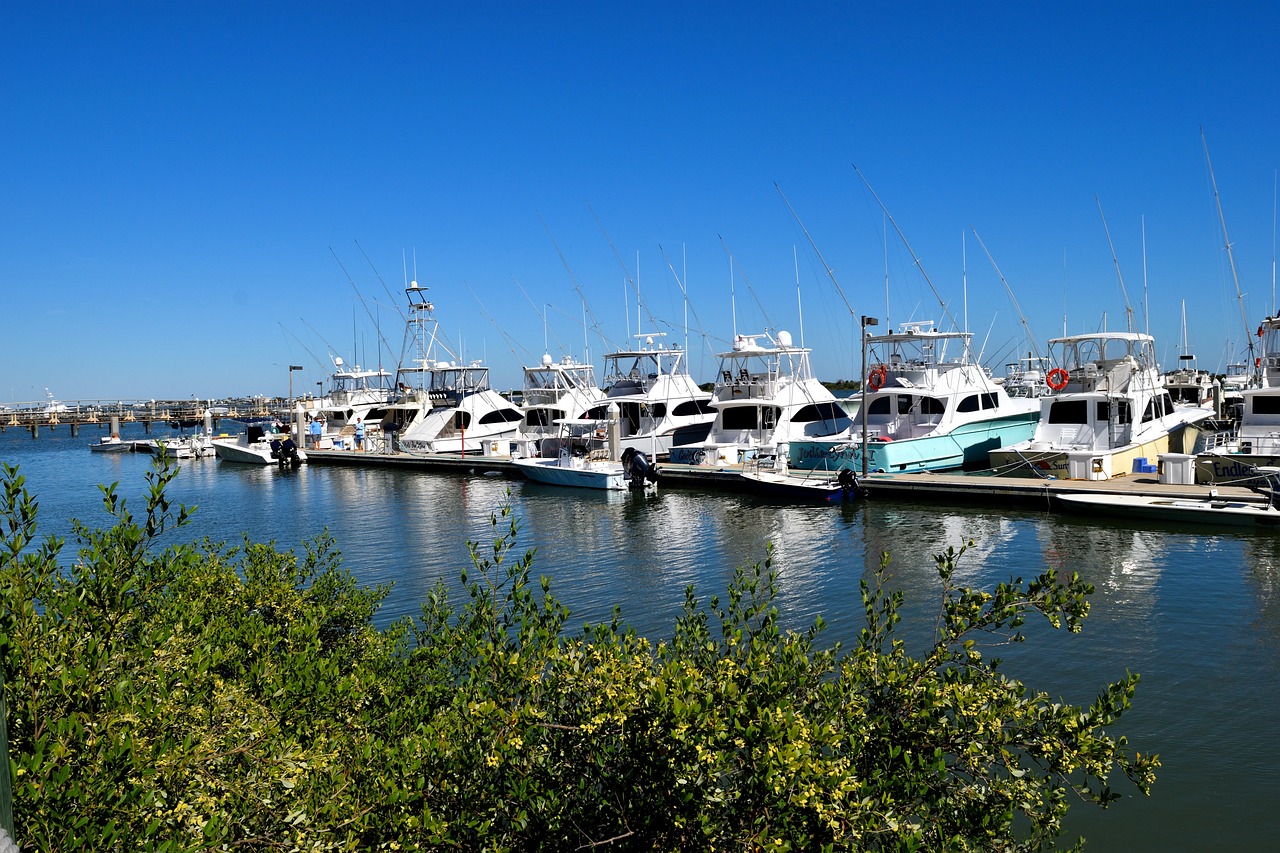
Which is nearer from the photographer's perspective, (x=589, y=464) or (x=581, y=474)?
(x=581, y=474)

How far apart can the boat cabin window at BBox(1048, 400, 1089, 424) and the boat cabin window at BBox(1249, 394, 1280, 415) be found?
5.11 m

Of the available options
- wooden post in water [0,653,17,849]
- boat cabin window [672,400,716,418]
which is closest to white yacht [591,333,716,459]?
boat cabin window [672,400,716,418]

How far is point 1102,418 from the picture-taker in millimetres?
33594

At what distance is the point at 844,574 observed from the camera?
2242 cm

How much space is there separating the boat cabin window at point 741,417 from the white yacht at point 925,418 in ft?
14.3

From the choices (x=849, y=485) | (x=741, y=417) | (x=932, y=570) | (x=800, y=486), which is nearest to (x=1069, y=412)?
(x=849, y=485)

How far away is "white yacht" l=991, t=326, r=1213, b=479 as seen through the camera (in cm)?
3296

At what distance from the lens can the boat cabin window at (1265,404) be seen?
99.3 ft

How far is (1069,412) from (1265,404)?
6.02 m

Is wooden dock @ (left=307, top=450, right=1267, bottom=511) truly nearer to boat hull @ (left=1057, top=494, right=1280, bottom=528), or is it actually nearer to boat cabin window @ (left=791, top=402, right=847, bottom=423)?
boat hull @ (left=1057, top=494, right=1280, bottom=528)

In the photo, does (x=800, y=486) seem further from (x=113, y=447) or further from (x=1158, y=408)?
(x=113, y=447)

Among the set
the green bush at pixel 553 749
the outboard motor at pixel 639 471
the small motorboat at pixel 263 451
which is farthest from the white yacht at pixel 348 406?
the green bush at pixel 553 749

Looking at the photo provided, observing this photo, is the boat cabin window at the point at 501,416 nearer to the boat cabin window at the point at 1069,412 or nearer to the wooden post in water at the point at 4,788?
the boat cabin window at the point at 1069,412

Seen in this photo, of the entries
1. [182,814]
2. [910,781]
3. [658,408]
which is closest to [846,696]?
[910,781]
